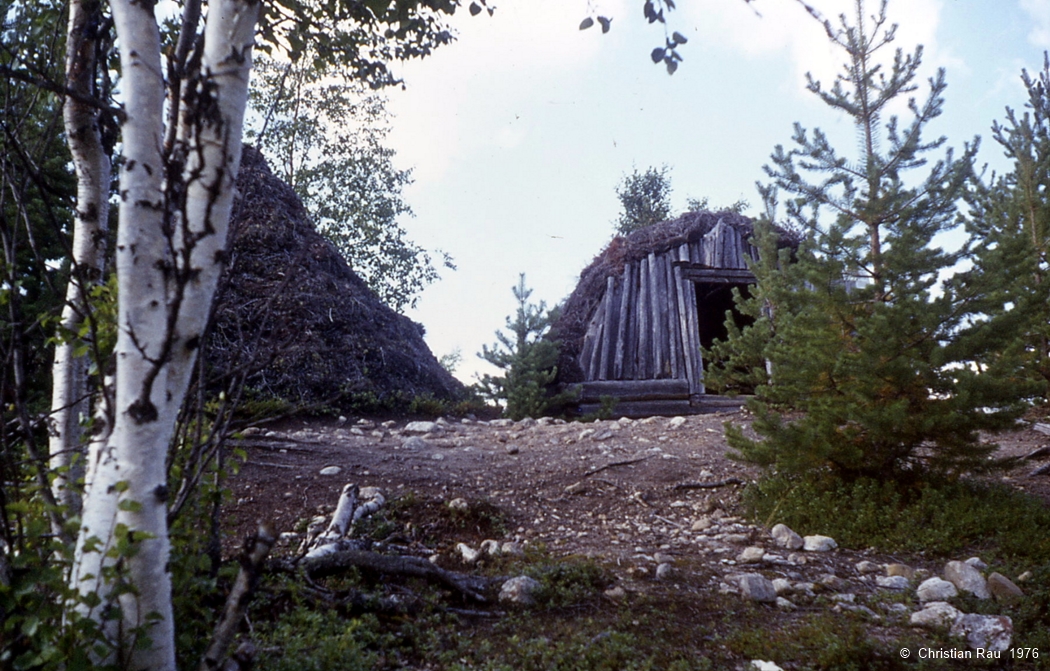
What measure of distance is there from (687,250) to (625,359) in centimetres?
255

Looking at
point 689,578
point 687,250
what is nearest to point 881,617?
point 689,578

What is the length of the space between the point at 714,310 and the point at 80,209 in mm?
16920

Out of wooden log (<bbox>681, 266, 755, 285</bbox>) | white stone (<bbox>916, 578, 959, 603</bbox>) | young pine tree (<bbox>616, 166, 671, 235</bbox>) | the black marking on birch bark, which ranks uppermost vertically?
young pine tree (<bbox>616, 166, 671, 235</bbox>)

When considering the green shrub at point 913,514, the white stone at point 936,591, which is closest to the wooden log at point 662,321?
the green shrub at point 913,514

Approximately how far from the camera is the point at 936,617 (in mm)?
3496

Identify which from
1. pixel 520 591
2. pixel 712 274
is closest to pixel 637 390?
pixel 712 274

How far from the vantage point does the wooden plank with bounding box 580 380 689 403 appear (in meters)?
13.2

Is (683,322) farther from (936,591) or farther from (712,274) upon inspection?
(936,591)

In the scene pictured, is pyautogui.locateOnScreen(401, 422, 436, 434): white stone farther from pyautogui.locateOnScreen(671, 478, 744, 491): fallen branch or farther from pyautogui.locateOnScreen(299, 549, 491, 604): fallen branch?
pyautogui.locateOnScreen(299, 549, 491, 604): fallen branch

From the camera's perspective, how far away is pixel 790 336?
591cm

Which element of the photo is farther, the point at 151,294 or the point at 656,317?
the point at 656,317

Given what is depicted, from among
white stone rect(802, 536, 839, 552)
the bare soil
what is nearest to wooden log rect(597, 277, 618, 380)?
the bare soil

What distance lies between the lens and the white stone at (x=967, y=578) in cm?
394

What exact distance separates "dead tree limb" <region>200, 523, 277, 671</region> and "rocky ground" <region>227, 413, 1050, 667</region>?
120 cm
